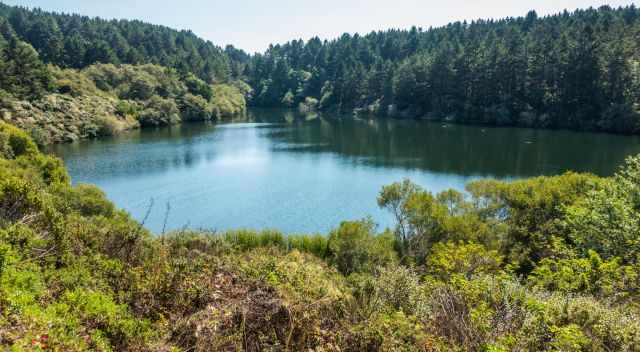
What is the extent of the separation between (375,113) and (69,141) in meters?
82.7

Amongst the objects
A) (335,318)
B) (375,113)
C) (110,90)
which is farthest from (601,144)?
(110,90)

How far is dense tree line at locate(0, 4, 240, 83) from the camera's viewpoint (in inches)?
4587

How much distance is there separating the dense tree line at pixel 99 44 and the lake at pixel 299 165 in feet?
126

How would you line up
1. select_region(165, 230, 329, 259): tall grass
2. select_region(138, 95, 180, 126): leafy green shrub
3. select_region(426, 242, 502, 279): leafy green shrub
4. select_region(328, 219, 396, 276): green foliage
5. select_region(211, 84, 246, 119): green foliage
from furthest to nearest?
→ select_region(211, 84, 246, 119): green foliage, select_region(138, 95, 180, 126): leafy green shrub, select_region(165, 230, 329, 259): tall grass, select_region(328, 219, 396, 276): green foliage, select_region(426, 242, 502, 279): leafy green shrub

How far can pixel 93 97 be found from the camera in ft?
306

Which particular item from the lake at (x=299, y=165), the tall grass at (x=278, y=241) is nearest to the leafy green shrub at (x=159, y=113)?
the lake at (x=299, y=165)

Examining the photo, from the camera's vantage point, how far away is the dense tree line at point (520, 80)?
287ft

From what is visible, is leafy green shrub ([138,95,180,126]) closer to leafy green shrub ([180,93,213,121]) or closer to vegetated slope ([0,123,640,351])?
leafy green shrub ([180,93,213,121])

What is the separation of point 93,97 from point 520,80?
91.8m

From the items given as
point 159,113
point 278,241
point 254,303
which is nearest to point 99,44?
point 159,113

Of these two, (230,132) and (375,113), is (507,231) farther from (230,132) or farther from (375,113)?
(375,113)

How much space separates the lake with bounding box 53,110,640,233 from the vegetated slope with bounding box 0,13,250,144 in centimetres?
537

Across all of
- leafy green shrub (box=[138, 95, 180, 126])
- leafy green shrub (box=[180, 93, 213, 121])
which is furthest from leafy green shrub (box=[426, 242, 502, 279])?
leafy green shrub (box=[180, 93, 213, 121])

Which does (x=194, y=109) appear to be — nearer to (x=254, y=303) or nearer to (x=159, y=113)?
(x=159, y=113)
